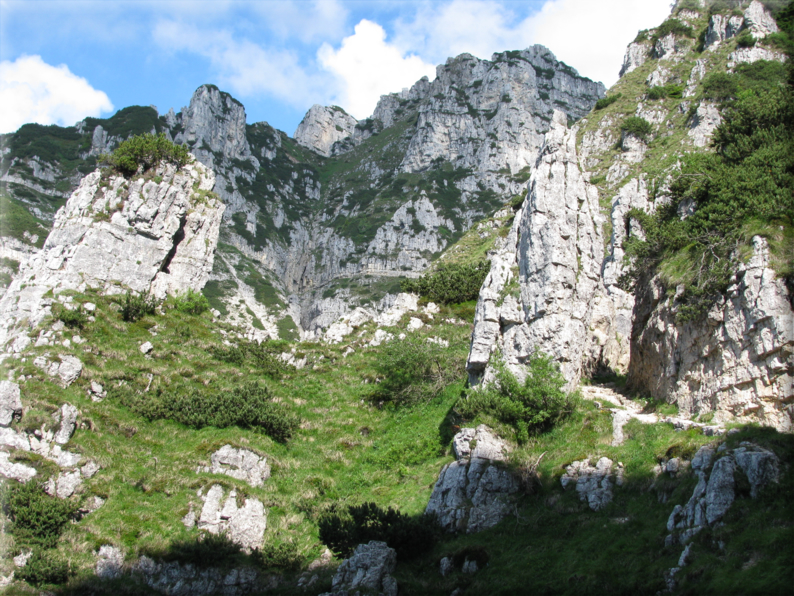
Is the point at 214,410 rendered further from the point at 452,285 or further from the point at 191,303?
the point at 452,285

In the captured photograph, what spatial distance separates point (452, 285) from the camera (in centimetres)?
3994

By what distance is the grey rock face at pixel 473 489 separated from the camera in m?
13.5

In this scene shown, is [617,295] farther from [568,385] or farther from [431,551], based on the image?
[431,551]

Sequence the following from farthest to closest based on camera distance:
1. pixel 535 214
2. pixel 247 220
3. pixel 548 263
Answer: pixel 247 220
pixel 535 214
pixel 548 263

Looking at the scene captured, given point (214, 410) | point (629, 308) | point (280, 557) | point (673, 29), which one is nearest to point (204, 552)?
point (280, 557)

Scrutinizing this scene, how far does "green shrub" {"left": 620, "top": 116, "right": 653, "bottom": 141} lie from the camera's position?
52.6 meters

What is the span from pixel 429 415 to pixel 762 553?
14922mm

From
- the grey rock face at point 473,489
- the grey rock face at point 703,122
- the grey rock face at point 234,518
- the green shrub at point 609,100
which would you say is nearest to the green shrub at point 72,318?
the grey rock face at point 234,518

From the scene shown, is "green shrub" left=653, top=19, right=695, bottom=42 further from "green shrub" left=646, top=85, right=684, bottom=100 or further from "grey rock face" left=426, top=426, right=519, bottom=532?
"grey rock face" left=426, top=426, right=519, bottom=532

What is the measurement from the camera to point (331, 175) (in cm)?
16188

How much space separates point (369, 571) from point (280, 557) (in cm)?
411

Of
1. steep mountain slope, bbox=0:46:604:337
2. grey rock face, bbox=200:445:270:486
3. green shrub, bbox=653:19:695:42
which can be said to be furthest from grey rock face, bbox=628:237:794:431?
steep mountain slope, bbox=0:46:604:337

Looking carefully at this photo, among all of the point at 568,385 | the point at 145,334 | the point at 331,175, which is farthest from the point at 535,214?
the point at 331,175

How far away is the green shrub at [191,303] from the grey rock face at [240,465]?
17.9 metres
